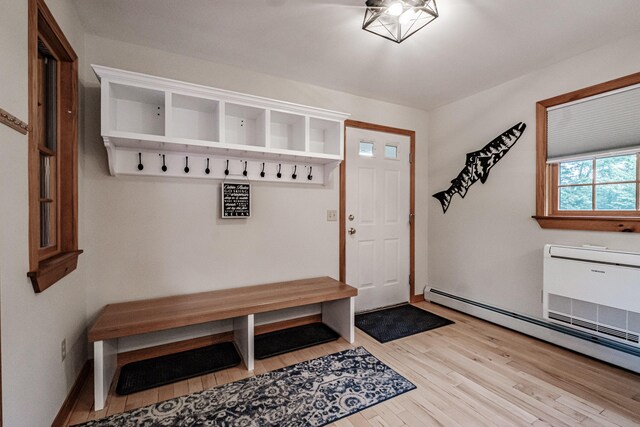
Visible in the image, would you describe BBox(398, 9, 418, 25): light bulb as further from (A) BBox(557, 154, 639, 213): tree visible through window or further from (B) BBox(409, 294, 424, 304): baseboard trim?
(B) BBox(409, 294, 424, 304): baseboard trim

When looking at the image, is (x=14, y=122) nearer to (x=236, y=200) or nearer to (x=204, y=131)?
(x=204, y=131)

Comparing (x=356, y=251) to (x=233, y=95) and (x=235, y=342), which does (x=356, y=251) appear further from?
(x=233, y=95)

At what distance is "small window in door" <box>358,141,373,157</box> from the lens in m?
3.25

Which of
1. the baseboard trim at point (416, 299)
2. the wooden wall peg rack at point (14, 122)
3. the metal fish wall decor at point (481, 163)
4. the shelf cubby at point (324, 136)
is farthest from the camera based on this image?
the baseboard trim at point (416, 299)

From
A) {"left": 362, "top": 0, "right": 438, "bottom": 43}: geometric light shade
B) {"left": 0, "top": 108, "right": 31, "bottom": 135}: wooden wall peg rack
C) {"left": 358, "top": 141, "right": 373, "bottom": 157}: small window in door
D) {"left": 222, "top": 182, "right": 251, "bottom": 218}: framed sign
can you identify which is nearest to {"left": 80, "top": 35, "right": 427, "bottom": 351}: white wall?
{"left": 222, "top": 182, "right": 251, "bottom": 218}: framed sign

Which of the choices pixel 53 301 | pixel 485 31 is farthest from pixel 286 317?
pixel 485 31

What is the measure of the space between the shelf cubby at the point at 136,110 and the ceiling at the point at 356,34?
449mm

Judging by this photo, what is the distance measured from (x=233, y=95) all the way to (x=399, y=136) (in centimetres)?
210

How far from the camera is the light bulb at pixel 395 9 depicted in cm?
162

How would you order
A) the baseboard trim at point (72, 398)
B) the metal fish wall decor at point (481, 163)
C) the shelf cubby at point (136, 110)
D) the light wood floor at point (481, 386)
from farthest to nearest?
the metal fish wall decor at point (481, 163), the shelf cubby at point (136, 110), the light wood floor at point (481, 386), the baseboard trim at point (72, 398)

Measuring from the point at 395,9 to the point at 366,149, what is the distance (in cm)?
170

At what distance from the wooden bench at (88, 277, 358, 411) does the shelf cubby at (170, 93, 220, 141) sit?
1.27m

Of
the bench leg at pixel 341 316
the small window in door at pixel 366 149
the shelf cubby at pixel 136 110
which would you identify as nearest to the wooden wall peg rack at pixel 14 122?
the shelf cubby at pixel 136 110

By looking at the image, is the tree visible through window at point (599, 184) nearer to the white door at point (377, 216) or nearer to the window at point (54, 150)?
the white door at point (377, 216)
